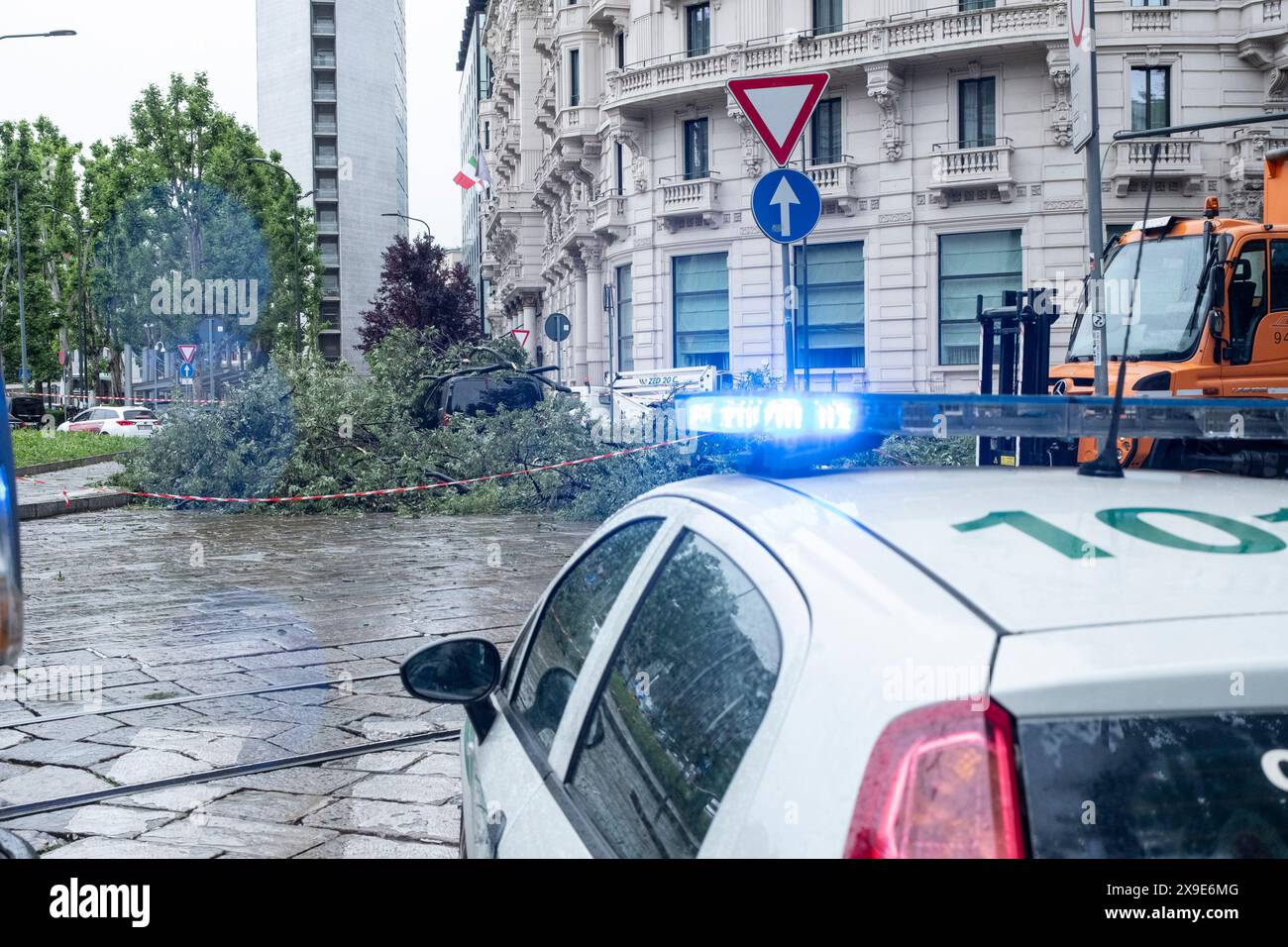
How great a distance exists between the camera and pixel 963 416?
2.53 metres

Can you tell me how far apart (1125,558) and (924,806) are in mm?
504

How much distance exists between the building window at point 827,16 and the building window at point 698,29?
2.80 metres

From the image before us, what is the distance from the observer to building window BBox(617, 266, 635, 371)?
32844 millimetres

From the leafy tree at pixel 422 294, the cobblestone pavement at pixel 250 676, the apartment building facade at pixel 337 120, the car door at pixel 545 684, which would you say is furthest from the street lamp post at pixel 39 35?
the apartment building facade at pixel 337 120

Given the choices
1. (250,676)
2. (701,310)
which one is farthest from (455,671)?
(701,310)

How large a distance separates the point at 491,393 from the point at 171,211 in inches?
1244

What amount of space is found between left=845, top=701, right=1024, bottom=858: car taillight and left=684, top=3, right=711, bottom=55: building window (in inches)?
1204

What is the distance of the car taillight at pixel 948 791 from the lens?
1.22 meters

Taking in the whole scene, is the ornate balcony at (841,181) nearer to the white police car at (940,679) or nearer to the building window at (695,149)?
the building window at (695,149)

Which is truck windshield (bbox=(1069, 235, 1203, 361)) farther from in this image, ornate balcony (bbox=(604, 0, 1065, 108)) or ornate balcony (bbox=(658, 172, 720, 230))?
ornate balcony (bbox=(658, 172, 720, 230))

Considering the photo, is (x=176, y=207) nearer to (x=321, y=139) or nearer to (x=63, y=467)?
(x=63, y=467)

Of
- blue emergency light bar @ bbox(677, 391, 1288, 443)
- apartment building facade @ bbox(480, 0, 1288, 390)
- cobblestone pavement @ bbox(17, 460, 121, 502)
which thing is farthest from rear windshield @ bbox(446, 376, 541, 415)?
blue emergency light bar @ bbox(677, 391, 1288, 443)

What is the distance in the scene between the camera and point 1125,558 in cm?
158
